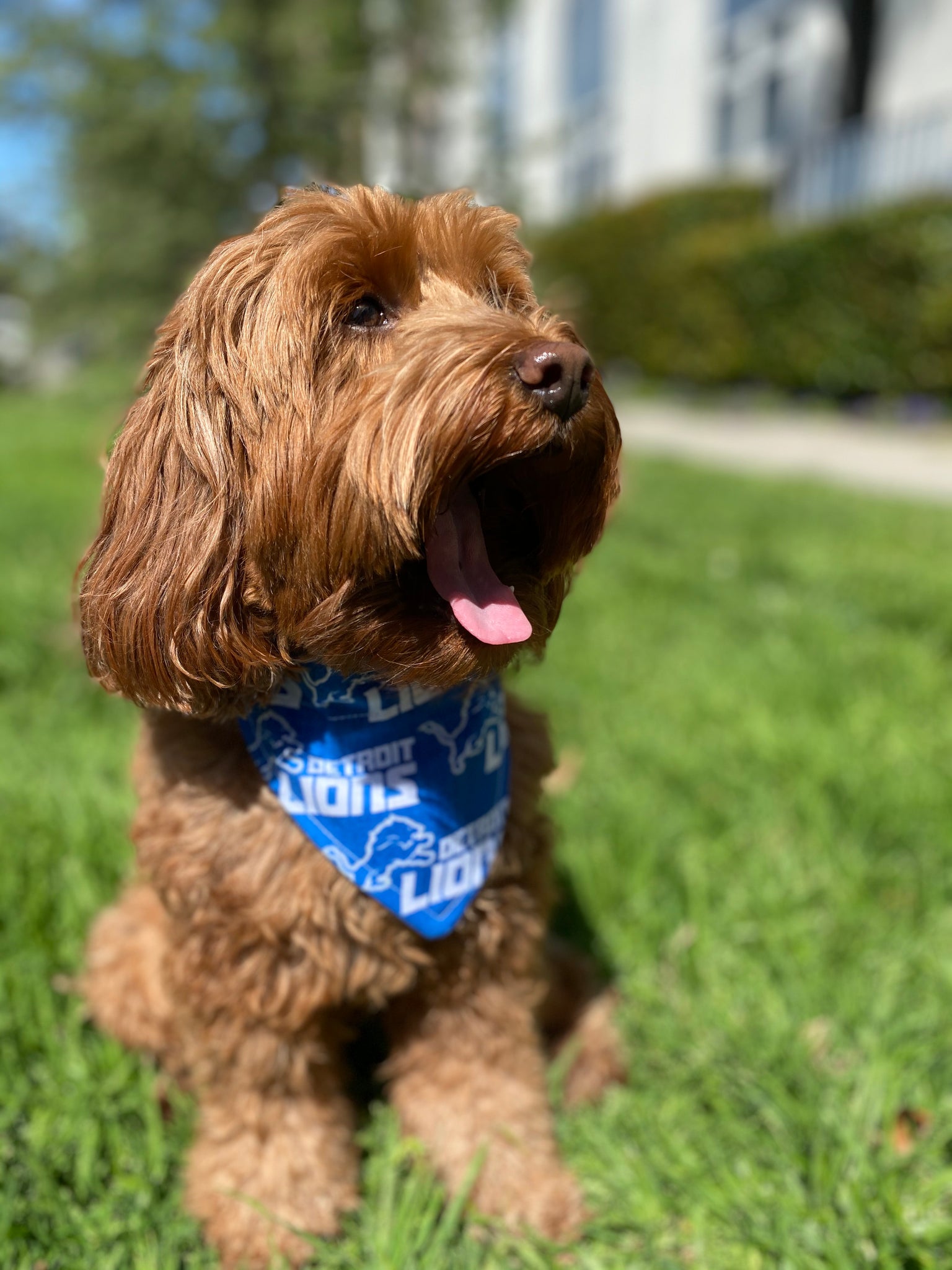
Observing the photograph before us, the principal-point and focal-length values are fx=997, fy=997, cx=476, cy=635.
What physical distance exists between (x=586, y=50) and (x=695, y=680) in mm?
21055

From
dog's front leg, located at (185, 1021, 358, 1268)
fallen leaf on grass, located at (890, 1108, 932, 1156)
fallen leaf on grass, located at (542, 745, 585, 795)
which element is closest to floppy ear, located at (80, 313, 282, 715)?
dog's front leg, located at (185, 1021, 358, 1268)

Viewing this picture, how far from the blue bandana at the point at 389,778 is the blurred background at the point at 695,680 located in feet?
2.11

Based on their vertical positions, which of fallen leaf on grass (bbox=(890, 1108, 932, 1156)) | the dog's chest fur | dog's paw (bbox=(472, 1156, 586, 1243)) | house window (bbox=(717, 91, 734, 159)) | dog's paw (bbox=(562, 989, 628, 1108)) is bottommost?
house window (bbox=(717, 91, 734, 159))

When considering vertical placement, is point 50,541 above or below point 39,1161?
below

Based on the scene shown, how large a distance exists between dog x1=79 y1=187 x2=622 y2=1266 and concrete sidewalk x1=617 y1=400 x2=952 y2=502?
7.06 metres

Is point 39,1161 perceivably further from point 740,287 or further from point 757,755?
point 740,287

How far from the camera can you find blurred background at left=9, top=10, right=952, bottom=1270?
2.09 m

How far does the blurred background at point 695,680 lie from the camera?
209 cm

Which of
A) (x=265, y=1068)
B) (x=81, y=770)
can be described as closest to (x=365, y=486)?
(x=265, y=1068)

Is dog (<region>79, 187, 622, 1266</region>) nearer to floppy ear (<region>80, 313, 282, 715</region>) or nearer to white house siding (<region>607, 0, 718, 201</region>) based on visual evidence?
floppy ear (<region>80, 313, 282, 715</region>)

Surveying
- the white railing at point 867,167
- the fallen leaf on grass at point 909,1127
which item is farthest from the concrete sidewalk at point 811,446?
the fallen leaf on grass at point 909,1127

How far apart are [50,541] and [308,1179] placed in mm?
5129

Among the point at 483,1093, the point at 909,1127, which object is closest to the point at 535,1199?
the point at 483,1093

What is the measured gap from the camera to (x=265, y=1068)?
208 cm
